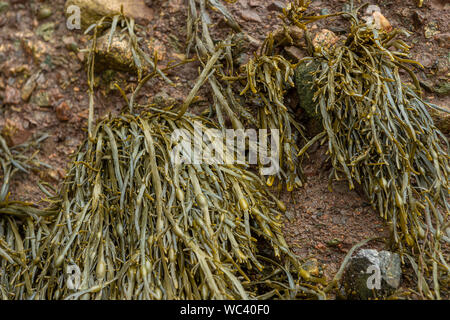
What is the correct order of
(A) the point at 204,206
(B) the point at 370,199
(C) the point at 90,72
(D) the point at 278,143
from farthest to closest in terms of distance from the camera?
(C) the point at 90,72
(D) the point at 278,143
(B) the point at 370,199
(A) the point at 204,206

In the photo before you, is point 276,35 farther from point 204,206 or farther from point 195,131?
point 204,206

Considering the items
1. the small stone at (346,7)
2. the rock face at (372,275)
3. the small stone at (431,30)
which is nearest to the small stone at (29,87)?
the small stone at (346,7)

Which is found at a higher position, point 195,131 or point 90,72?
point 90,72

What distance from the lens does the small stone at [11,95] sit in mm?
2004

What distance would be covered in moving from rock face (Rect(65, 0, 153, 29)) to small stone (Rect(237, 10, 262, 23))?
473 mm

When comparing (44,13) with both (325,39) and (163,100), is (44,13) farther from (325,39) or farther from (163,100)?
(325,39)

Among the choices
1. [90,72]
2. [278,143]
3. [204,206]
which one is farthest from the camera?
[90,72]

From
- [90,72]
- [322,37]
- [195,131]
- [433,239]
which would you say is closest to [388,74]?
[322,37]

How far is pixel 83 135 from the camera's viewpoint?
191 centimetres

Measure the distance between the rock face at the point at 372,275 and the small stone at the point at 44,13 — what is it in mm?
1899

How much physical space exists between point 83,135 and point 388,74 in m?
1.38

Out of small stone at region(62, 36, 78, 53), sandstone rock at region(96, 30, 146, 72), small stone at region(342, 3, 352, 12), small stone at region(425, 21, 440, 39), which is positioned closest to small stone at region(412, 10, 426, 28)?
small stone at region(425, 21, 440, 39)

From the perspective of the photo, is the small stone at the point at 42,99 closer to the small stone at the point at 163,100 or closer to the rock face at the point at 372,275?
the small stone at the point at 163,100

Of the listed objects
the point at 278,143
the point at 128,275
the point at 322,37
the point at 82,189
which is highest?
the point at 322,37
